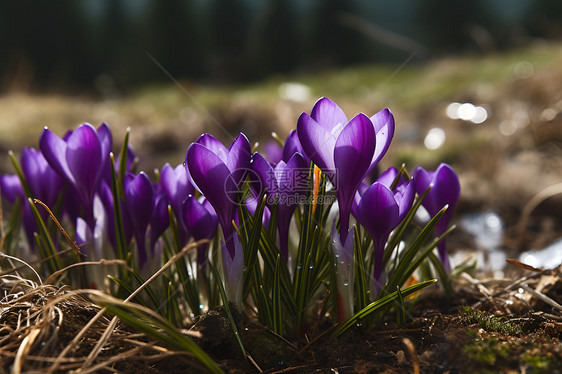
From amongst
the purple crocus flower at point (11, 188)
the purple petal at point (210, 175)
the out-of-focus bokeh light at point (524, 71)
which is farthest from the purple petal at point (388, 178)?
the out-of-focus bokeh light at point (524, 71)

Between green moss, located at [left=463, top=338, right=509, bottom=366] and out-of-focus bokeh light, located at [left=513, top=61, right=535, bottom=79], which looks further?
out-of-focus bokeh light, located at [left=513, top=61, right=535, bottom=79]

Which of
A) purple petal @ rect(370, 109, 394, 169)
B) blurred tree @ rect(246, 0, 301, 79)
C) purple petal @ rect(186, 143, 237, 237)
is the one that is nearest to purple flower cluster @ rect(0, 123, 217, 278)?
purple petal @ rect(186, 143, 237, 237)

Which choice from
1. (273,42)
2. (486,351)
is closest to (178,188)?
(486,351)

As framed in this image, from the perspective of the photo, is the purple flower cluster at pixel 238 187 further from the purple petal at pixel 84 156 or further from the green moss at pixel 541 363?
the green moss at pixel 541 363

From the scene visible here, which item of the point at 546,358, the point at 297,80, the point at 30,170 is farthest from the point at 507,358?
the point at 297,80

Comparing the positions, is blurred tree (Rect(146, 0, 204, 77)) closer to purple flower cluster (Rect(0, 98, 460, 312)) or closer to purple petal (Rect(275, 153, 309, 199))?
purple flower cluster (Rect(0, 98, 460, 312))

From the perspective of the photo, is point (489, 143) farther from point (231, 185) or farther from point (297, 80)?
point (297, 80)
